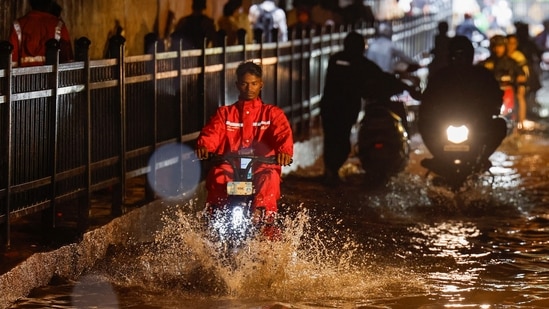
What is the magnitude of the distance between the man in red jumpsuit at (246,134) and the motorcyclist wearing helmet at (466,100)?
15.9 feet

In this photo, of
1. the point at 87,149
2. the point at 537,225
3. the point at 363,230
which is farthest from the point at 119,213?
the point at 537,225

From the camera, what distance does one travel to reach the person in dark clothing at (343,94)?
14344 mm

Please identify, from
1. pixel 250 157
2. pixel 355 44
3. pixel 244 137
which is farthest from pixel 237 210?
pixel 355 44

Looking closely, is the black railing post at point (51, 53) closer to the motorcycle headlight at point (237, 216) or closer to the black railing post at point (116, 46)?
the black railing post at point (116, 46)

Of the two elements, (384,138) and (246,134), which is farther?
(384,138)

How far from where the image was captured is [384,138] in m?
13.9

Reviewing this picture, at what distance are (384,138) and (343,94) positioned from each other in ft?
3.09

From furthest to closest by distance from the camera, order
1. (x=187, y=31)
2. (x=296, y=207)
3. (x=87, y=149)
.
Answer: (x=187, y=31)
(x=296, y=207)
(x=87, y=149)

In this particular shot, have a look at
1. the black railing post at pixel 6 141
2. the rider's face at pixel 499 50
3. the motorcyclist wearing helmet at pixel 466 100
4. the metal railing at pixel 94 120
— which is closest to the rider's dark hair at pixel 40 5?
the metal railing at pixel 94 120

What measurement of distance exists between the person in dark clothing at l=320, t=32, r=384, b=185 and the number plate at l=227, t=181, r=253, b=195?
18.6ft

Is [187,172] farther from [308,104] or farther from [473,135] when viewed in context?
[308,104]

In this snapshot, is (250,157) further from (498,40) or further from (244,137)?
(498,40)

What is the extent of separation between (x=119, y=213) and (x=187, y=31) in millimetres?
6975

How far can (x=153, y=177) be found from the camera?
38.8ft
